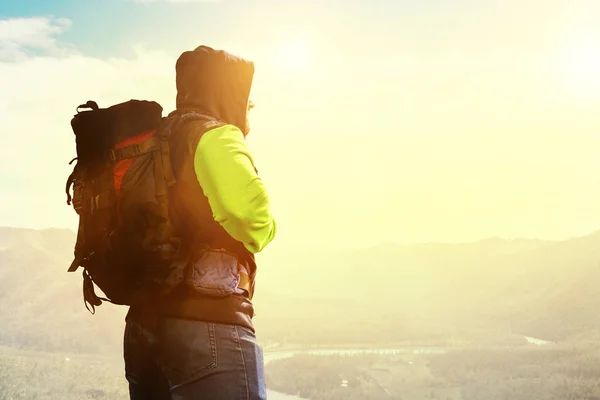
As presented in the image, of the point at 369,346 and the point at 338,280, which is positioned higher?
the point at 338,280

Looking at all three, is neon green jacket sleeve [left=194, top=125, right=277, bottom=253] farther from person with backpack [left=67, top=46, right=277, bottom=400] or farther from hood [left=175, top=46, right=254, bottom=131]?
hood [left=175, top=46, right=254, bottom=131]

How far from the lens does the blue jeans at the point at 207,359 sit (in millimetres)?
3516

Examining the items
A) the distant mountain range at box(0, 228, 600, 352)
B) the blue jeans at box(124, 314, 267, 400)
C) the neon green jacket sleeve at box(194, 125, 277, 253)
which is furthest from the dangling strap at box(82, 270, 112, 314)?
the distant mountain range at box(0, 228, 600, 352)

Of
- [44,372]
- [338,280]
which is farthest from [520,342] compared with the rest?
[44,372]

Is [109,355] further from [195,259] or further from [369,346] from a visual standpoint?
Result: [195,259]

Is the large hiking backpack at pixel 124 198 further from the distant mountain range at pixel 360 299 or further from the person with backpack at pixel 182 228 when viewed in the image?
the distant mountain range at pixel 360 299

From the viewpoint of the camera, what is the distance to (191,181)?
367 centimetres

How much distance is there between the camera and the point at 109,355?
332 ft

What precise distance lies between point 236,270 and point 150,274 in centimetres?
46

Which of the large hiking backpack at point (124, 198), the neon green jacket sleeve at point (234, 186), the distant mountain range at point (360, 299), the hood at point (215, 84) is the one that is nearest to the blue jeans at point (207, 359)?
the large hiking backpack at point (124, 198)

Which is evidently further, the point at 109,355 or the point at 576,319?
the point at 576,319

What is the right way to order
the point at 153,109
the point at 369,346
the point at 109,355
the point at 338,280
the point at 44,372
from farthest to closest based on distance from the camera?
the point at 338,280
the point at 369,346
the point at 109,355
the point at 44,372
the point at 153,109

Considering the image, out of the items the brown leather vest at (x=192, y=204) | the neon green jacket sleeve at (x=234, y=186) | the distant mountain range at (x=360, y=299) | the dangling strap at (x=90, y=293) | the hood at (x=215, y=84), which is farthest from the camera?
the distant mountain range at (x=360, y=299)

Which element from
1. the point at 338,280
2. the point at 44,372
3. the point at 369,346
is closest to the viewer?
the point at 44,372
